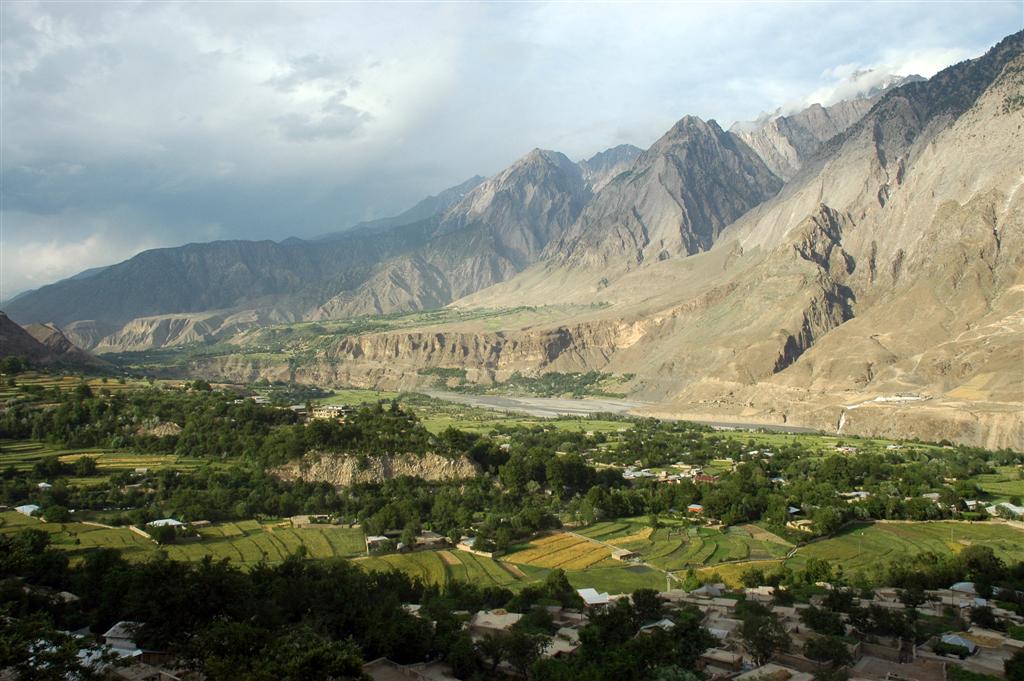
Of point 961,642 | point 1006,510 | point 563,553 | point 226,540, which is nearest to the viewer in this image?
point 961,642

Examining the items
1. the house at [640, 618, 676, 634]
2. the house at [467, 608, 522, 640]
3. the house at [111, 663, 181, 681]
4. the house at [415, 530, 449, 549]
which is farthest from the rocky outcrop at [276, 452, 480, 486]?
the house at [111, 663, 181, 681]

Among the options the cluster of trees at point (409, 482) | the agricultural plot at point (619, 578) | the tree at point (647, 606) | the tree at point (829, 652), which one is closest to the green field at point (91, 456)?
Answer: the cluster of trees at point (409, 482)

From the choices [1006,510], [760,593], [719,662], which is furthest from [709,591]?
[1006,510]

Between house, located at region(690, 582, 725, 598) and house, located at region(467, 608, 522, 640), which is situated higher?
house, located at region(467, 608, 522, 640)

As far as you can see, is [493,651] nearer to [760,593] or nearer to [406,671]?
[406,671]

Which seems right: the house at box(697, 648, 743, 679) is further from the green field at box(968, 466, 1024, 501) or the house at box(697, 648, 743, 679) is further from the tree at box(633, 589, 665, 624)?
the green field at box(968, 466, 1024, 501)

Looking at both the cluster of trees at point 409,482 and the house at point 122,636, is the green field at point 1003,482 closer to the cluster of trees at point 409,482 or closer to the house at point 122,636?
the cluster of trees at point 409,482
